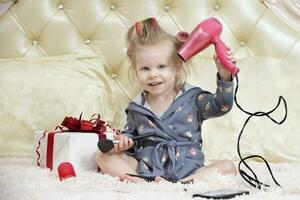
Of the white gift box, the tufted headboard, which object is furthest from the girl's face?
the tufted headboard

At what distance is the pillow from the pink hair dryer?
1.98 feet

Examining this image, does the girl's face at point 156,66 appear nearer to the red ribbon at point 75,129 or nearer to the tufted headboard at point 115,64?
the red ribbon at point 75,129

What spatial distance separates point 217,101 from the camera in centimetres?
150

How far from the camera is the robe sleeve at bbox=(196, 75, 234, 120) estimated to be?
146 centimetres

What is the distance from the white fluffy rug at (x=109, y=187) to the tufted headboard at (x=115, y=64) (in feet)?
1.39

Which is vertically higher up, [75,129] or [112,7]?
[112,7]

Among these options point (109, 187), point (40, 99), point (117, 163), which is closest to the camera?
point (109, 187)

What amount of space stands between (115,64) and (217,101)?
2.61 feet

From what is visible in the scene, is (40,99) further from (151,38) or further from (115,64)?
(151,38)

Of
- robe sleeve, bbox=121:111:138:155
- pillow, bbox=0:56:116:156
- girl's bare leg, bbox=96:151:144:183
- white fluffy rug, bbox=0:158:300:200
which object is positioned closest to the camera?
white fluffy rug, bbox=0:158:300:200

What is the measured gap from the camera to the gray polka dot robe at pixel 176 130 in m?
1.48

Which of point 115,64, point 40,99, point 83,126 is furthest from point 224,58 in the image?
point 115,64

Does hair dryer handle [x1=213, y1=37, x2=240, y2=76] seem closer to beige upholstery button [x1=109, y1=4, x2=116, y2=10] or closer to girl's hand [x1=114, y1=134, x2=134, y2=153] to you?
girl's hand [x1=114, y1=134, x2=134, y2=153]

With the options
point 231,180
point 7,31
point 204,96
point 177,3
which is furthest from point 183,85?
point 7,31
